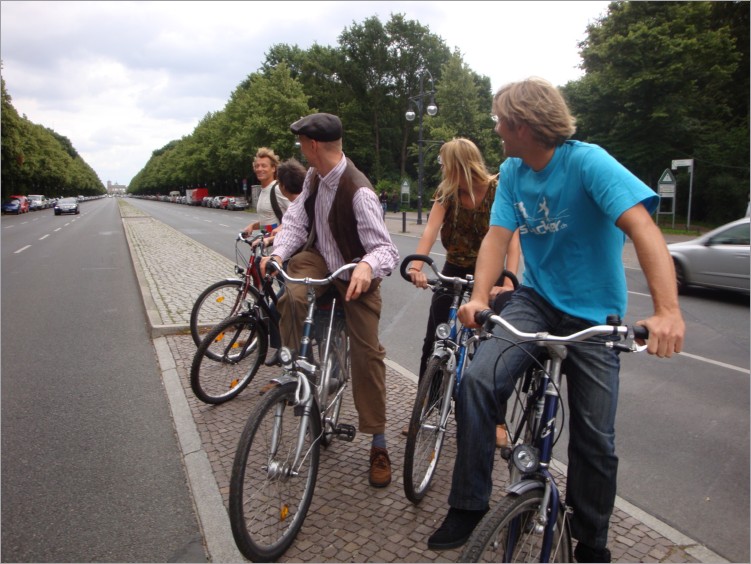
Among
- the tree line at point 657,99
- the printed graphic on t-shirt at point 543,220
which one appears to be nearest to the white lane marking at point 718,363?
the printed graphic on t-shirt at point 543,220

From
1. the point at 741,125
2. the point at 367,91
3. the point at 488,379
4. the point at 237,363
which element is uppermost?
the point at 367,91

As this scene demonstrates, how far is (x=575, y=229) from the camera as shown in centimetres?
223

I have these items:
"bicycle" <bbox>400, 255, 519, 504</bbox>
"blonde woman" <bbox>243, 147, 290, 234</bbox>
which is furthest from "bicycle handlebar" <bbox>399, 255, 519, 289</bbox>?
"blonde woman" <bbox>243, 147, 290, 234</bbox>

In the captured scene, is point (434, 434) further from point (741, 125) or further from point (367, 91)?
point (367, 91)

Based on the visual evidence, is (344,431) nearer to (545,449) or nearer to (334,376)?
(334,376)

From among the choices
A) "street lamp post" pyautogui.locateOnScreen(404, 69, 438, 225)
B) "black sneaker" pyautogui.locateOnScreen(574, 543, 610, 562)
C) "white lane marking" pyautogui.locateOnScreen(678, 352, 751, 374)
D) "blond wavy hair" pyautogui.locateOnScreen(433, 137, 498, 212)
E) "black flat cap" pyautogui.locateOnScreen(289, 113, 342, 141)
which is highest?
"street lamp post" pyautogui.locateOnScreen(404, 69, 438, 225)

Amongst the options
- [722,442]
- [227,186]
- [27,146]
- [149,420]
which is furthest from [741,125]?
[227,186]

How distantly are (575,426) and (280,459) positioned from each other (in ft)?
4.25

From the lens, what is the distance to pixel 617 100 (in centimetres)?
3056

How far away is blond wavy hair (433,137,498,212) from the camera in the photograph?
3.64 m

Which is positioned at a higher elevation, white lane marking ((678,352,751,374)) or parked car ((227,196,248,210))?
parked car ((227,196,248,210))

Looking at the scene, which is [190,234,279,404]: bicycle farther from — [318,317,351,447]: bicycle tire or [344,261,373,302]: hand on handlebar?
[344,261,373,302]: hand on handlebar

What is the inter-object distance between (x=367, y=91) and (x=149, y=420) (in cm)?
5955

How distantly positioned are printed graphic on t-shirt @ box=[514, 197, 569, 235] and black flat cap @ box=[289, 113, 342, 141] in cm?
123
